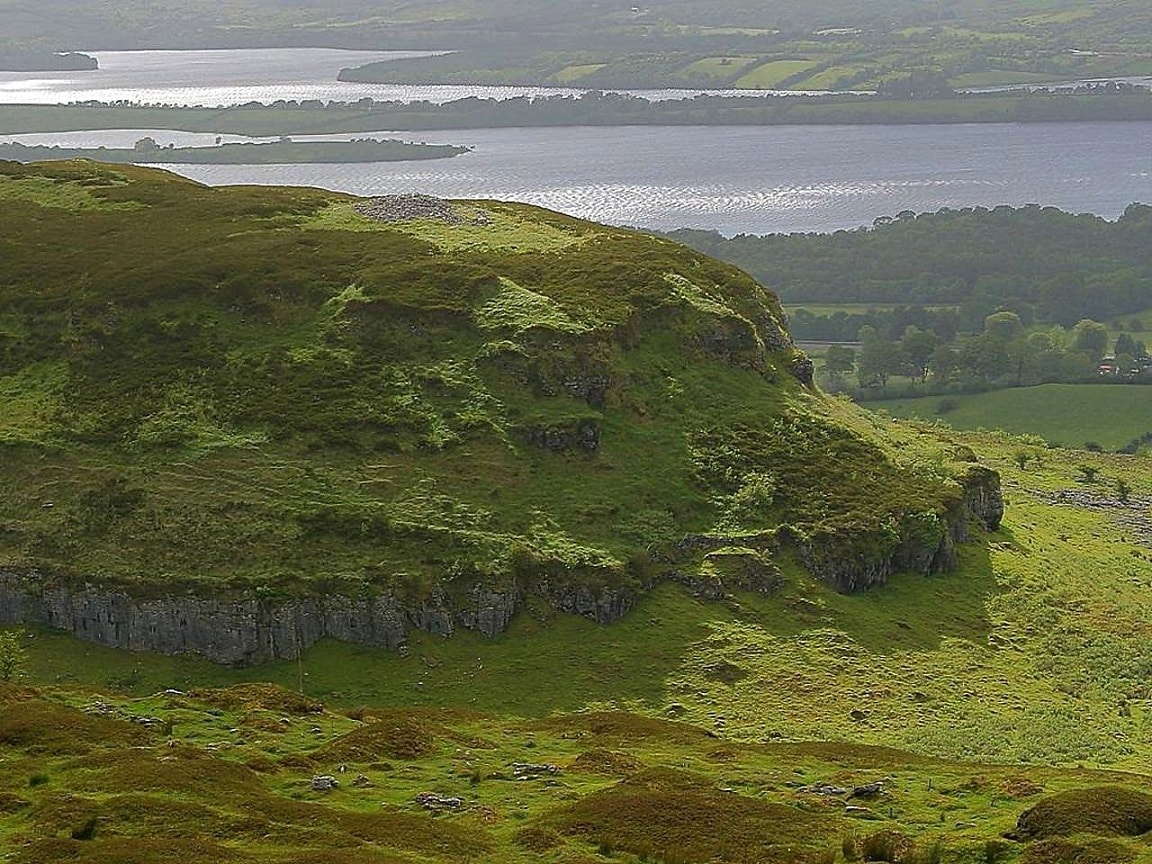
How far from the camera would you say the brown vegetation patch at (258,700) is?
45125mm

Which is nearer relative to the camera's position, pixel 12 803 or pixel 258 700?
pixel 12 803

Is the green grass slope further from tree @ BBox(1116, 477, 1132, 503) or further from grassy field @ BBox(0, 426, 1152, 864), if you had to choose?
tree @ BBox(1116, 477, 1132, 503)

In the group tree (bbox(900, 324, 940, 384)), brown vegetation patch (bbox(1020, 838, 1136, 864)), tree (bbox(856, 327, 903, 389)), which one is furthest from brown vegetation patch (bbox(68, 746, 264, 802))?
tree (bbox(900, 324, 940, 384))

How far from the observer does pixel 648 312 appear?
73.2m

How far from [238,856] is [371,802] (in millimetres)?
5971

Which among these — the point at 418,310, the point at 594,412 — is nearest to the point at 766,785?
the point at 594,412

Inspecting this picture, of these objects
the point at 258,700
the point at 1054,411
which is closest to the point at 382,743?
the point at 258,700

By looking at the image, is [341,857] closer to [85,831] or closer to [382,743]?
[85,831]

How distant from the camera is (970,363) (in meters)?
160

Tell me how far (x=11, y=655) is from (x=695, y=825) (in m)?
27.4

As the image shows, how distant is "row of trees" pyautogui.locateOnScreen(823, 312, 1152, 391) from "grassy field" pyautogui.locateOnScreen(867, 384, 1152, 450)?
6.52 metres

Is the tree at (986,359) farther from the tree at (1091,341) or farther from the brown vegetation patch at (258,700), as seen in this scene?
the brown vegetation patch at (258,700)

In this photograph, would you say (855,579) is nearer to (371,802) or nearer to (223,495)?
(223,495)

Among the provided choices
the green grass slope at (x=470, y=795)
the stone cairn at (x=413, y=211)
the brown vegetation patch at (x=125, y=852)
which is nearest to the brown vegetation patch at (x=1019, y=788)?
the green grass slope at (x=470, y=795)
